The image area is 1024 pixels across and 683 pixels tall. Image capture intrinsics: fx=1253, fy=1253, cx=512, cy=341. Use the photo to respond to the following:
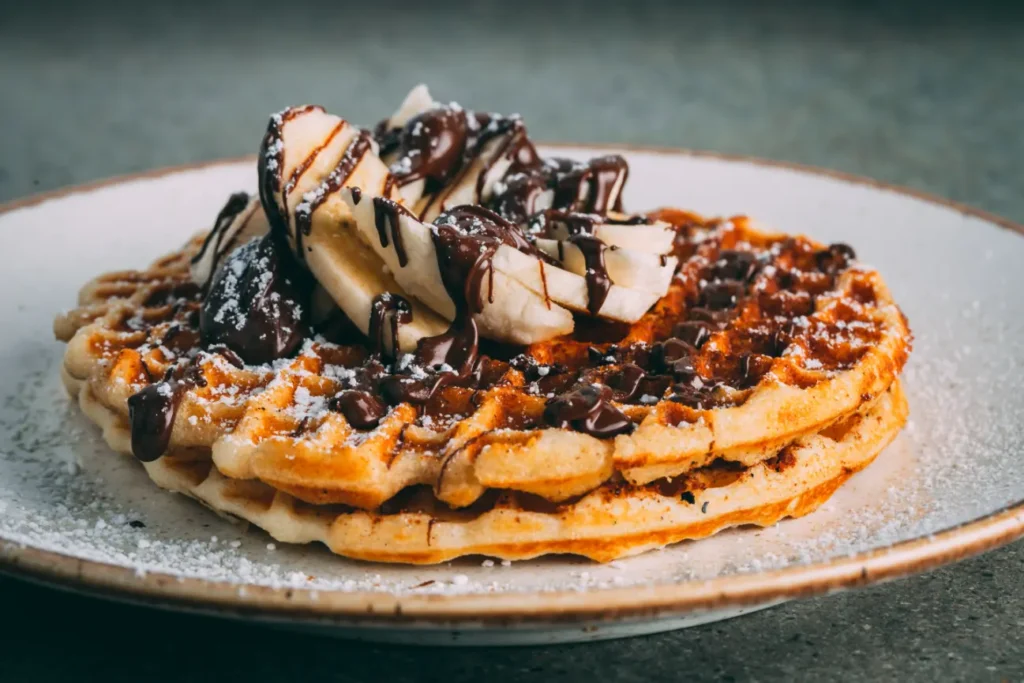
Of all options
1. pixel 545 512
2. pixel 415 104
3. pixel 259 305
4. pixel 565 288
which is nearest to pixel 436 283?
pixel 565 288

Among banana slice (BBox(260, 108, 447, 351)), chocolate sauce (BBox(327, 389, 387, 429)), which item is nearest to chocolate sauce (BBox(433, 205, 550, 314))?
banana slice (BBox(260, 108, 447, 351))

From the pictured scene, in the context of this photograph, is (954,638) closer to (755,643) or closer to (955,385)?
(755,643)

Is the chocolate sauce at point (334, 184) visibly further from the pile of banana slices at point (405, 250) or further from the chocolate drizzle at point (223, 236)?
the chocolate drizzle at point (223, 236)

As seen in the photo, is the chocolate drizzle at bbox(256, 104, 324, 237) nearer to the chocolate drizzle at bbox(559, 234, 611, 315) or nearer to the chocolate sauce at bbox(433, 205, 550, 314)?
the chocolate sauce at bbox(433, 205, 550, 314)

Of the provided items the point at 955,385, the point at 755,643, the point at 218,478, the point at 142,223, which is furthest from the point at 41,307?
the point at 955,385

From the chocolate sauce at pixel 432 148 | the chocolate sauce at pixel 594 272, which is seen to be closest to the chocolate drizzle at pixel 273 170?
the chocolate sauce at pixel 432 148
